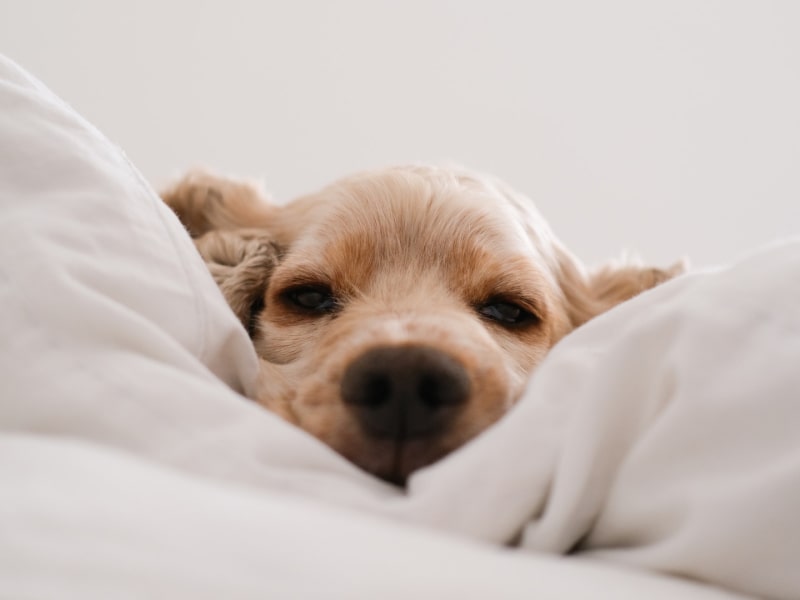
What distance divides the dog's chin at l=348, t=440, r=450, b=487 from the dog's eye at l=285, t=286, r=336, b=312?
0.59 meters

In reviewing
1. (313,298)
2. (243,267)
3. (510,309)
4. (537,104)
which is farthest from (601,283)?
(537,104)

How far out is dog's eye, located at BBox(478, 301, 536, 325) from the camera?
4.96 feet

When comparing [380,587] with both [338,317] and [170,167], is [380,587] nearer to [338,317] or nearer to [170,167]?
[338,317]

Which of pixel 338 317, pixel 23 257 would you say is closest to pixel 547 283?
pixel 338 317

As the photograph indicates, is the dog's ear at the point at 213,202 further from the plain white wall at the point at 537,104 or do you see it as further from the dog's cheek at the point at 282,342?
the plain white wall at the point at 537,104

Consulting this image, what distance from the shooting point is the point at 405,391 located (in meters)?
0.98

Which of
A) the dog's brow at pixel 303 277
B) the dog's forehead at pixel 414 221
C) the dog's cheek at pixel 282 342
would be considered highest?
the dog's forehead at pixel 414 221

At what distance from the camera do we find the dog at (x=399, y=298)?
3.27 ft

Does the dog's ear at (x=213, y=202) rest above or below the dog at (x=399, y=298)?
below

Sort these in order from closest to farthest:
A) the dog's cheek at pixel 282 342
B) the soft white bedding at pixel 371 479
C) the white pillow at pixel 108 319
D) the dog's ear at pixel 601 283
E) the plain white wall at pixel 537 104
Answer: the soft white bedding at pixel 371 479
the white pillow at pixel 108 319
the dog's cheek at pixel 282 342
the dog's ear at pixel 601 283
the plain white wall at pixel 537 104

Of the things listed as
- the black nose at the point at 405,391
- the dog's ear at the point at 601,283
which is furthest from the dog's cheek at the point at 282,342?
the dog's ear at the point at 601,283

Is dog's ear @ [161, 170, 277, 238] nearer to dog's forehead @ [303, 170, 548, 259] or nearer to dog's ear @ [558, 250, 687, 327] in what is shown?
dog's forehead @ [303, 170, 548, 259]

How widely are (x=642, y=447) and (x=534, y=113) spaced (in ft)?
12.5

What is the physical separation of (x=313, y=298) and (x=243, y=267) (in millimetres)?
190
